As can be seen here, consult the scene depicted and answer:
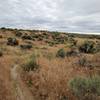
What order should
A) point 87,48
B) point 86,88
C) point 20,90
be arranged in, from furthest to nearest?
point 87,48
point 20,90
point 86,88

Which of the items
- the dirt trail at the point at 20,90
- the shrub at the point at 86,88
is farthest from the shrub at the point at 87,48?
the shrub at the point at 86,88

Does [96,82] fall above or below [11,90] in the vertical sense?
above

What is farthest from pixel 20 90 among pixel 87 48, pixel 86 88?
pixel 87 48

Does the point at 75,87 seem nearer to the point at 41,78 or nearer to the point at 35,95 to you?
the point at 35,95

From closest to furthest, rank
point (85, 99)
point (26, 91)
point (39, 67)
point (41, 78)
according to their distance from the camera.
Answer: point (85, 99) → point (26, 91) → point (41, 78) → point (39, 67)

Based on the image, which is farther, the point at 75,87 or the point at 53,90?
the point at 53,90

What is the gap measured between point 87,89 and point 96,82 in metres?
0.39

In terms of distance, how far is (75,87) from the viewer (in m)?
6.39

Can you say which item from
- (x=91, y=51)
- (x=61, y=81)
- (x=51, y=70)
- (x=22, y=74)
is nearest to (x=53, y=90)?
(x=61, y=81)

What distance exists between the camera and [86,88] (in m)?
6.18

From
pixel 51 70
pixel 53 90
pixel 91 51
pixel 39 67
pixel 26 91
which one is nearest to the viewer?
pixel 53 90

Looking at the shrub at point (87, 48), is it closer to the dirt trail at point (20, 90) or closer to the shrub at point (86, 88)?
the dirt trail at point (20, 90)

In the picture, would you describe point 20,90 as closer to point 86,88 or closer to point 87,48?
point 86,88

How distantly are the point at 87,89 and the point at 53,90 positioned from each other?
5.14 feet
